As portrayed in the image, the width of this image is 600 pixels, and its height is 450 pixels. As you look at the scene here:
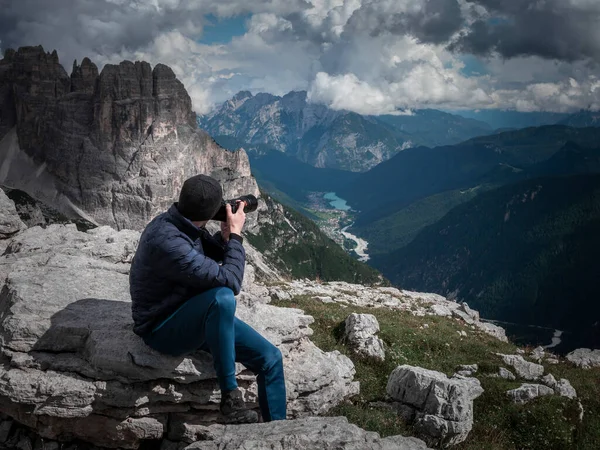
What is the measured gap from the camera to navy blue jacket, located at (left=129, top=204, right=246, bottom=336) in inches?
290

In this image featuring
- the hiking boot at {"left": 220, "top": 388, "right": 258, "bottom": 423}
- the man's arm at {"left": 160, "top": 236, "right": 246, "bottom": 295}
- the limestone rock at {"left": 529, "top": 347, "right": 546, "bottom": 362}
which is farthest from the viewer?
the limestone rock at {"left": 529, "top": 347, "right": 546, "bottom": 362}

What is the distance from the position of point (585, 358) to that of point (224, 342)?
22.9 m

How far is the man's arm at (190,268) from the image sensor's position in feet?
24.1

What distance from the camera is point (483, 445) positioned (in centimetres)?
945

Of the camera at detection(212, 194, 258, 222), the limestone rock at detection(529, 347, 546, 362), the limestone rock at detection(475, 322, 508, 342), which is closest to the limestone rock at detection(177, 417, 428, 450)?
the camera at detection(212, 194, 258, 222)

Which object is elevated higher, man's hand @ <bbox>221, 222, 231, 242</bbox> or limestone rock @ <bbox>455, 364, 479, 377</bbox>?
man's hand @ <bbox>221, 222, 231, 242</bbox>

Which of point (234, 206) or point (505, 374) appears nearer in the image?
point (234, 206)

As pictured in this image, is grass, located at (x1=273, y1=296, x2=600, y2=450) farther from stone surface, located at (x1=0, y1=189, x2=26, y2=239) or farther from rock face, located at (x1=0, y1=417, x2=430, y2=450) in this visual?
stone surface, located at (x1=0, y1=189, x2=26, y2=239)

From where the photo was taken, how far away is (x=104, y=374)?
27.1ft

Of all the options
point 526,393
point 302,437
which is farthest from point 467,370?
point 302,437

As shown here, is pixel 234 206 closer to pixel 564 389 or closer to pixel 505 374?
pixel 505 374

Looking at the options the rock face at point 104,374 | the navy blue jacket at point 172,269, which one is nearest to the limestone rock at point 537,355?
the rock face at point 104,374

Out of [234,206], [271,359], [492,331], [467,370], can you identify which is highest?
[234,206]

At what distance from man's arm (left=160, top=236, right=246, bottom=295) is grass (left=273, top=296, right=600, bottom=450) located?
4.35 meters
